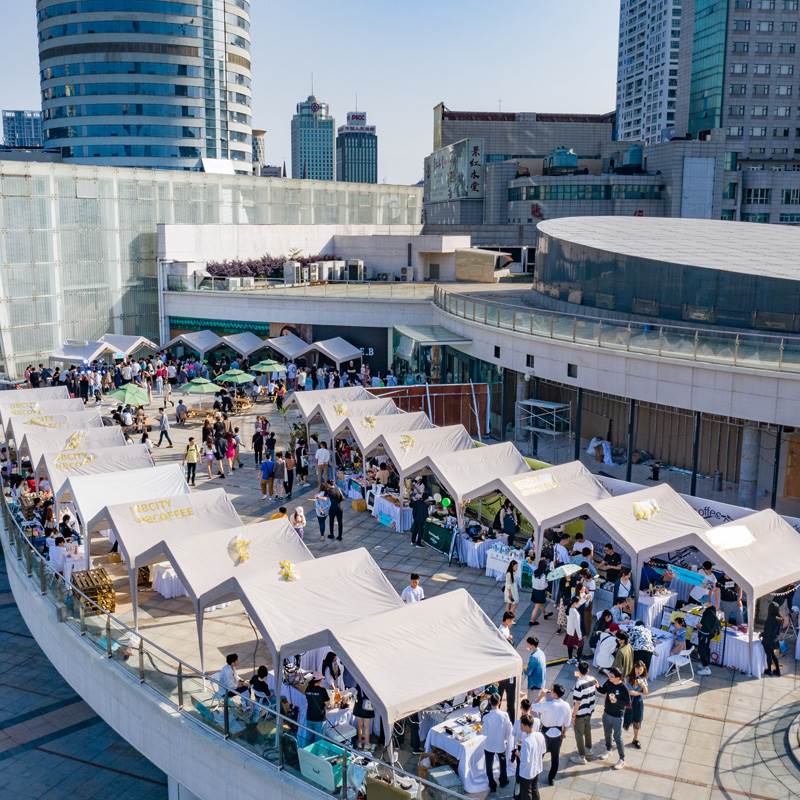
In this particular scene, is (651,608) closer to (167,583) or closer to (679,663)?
(679,663)

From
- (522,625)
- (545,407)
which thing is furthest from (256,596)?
(545,407)

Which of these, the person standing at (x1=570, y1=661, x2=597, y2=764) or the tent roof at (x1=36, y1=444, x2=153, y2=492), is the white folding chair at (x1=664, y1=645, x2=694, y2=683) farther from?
the tent roof at (x1=36, y1=444, x2=153, y2=492)

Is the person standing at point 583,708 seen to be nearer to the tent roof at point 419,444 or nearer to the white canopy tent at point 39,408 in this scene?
the tent roof at point 419,444

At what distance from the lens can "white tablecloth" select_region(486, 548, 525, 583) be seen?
66.0 feet

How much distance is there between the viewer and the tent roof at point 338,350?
136 feet

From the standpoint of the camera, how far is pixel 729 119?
112m

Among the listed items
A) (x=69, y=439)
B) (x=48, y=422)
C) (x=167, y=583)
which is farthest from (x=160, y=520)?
(x=48, y=422)

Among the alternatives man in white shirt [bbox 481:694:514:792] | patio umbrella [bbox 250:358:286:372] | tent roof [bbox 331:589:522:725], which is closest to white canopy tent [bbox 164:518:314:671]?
tent roof [bbox 331:589:522:725]

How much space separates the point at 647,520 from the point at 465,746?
7765mm

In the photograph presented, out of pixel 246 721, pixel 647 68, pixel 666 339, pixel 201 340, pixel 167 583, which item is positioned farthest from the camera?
pixel 647 68

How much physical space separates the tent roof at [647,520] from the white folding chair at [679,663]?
2125mm

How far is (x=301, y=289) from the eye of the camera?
4969cm

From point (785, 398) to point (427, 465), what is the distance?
8600mm

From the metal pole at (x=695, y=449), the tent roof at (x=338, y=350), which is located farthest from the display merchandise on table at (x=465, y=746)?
the tent roof at (x=338, y=350)
